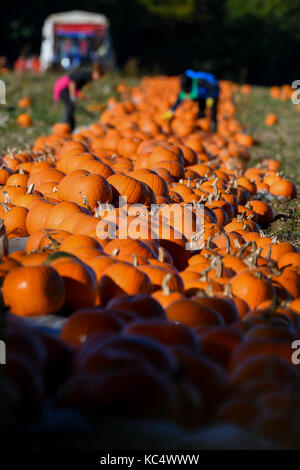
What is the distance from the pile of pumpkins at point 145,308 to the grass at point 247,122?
134 centimetres

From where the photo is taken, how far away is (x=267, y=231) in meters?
5.87

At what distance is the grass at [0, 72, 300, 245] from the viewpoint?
22.2 ft

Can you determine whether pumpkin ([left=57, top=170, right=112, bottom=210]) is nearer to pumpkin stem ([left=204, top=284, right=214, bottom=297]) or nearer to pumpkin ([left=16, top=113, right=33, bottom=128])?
pumpkin stem ([left=204, top=284, right=214, bottom=297])

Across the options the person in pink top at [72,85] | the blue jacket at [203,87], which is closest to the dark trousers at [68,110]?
the person in pink top at [72,85]

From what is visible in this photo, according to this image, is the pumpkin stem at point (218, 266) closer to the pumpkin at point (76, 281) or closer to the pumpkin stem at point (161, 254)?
the pumpkin stem at point (161, 254)

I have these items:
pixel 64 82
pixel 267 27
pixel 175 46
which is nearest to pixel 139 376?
pixel 64 82

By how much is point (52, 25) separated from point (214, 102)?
16.9 meters

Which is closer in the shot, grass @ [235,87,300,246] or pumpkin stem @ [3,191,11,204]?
pumpkin stem @ [3,191,11,204]

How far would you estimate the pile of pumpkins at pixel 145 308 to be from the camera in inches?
87.7

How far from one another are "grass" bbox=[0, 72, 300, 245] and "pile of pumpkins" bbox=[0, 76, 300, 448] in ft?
4.41

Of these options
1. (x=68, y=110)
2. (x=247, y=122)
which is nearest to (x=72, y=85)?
(x=68, y=110)

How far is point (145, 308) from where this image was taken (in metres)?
2.91

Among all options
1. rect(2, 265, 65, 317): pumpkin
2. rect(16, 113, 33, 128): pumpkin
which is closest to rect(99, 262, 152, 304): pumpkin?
rect(2, 265, 65, 317): pumpkin
